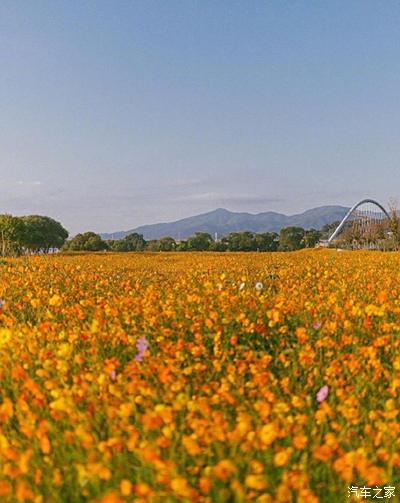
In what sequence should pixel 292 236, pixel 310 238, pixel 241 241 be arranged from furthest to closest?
pixel 292 236
pixel 310 238
pixel 241 241

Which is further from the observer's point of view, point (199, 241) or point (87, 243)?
point (87, 243)

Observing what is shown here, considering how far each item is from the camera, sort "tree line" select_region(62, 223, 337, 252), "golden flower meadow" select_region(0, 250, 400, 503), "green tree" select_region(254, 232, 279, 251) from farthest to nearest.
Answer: "green tree" select_region(254, 232, 279, 251) → "tree line" select_region(62, 223, 337, 252) → "golden flower meadow" select_region(0, 250, 400, 503)

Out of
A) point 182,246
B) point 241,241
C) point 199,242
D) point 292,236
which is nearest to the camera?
point 182,246

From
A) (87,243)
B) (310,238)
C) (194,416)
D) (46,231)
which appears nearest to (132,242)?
(87,243)

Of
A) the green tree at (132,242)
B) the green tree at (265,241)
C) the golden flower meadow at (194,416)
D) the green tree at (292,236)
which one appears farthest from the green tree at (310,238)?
the golden flower meadow at (194,416)

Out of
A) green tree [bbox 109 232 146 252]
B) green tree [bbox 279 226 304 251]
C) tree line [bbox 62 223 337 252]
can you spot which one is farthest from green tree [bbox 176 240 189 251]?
green tree [bbox 279 226 304 251]

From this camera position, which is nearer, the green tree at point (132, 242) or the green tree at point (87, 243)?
the green tree at point (87, 243)

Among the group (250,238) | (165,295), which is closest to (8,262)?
(165,295)

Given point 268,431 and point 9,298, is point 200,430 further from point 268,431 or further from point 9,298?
point 9,298

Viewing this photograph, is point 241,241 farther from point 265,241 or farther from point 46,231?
point 46,231

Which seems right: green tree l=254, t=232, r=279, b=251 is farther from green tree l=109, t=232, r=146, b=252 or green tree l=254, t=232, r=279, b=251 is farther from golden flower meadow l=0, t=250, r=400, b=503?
golden flower meadow l=0, t=250, r=400, b=503

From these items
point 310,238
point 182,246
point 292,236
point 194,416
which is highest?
point 292,236

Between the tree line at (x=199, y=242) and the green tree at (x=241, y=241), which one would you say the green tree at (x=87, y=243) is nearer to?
the tree line at (x=199, y=242)

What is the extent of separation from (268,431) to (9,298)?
535cm
